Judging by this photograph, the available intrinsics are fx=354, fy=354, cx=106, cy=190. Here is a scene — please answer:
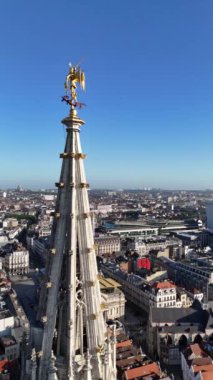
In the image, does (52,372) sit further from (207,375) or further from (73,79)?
(207,375)

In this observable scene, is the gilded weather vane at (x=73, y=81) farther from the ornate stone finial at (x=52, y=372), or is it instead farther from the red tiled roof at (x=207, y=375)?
the red tiled roof at (x=207, y=375)

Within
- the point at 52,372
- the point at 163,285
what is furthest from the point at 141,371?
the point at 52,372

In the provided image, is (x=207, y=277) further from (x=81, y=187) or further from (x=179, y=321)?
(x=81, y=187)

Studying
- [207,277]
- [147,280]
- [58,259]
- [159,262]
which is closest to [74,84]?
[58,259]

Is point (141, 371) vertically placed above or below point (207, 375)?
below

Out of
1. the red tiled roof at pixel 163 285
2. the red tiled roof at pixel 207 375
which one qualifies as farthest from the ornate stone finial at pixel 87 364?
the red tiled roof at pixel 163 285

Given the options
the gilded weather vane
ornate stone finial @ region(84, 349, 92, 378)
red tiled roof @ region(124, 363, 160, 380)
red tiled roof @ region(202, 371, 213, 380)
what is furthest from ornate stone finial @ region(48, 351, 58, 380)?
red tiled roof @ region(202, 371, 213, 380)

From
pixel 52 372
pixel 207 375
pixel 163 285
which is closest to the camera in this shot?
pixel 52 372
